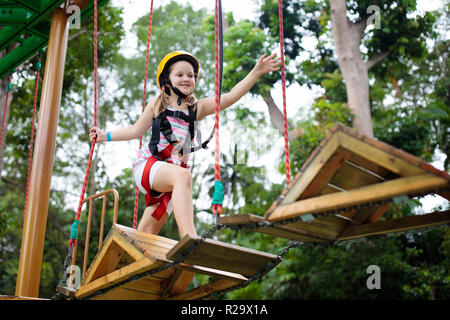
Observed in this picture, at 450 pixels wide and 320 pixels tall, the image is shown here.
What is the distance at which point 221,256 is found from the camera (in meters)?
2.25

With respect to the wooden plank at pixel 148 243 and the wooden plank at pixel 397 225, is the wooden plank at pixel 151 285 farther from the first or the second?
the wooden plank at pixel 397 225

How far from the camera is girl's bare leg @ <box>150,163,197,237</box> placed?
2398mm

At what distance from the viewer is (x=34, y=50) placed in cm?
489

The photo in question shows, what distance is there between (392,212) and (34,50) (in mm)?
7154

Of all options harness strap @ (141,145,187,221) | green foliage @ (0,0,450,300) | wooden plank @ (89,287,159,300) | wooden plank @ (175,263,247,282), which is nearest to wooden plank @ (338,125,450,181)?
wooden plank @ (175,263,247,282)

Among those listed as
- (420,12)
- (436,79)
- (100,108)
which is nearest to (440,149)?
(436,79)

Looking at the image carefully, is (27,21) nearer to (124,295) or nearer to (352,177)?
(124,295)

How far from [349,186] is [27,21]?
3.71 metres

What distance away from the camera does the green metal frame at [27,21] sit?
4.20 m

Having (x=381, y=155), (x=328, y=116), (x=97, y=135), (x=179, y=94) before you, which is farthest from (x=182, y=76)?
(x=328, y=116)

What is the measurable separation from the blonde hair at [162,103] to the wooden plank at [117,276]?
35.1 inches

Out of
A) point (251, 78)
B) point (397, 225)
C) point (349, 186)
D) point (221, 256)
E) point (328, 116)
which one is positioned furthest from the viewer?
point (328, 116)

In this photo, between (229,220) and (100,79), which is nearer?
(229,220)

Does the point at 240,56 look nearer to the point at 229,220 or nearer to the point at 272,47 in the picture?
the point at 272,47
